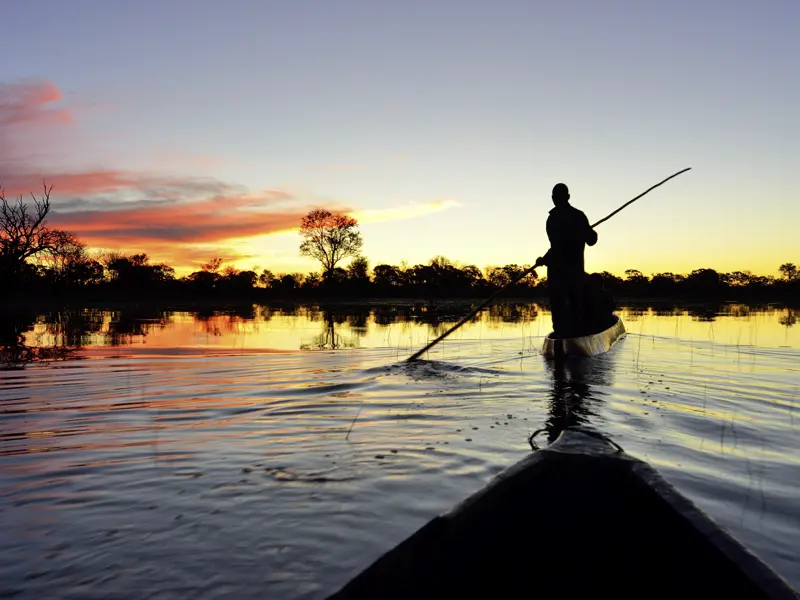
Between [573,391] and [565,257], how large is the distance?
15.0 feet

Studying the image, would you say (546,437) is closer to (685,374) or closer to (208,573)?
(208,573)

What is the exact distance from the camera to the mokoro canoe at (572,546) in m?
1.91

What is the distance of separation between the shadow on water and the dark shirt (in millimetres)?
1925

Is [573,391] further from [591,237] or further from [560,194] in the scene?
[560,194]

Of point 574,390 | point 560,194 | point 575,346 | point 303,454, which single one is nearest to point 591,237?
point 560,194

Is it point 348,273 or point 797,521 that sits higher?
point 348,273

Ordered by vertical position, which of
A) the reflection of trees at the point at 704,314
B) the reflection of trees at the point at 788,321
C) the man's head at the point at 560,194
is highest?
the man's head at the point at 560,194

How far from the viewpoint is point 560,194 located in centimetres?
1205

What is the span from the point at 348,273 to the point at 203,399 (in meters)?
60.8

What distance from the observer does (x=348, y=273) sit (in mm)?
Answer: 68438

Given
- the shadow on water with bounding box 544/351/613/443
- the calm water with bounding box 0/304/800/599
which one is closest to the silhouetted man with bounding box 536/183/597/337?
the shadow on water with bounding box 544/351/613/443

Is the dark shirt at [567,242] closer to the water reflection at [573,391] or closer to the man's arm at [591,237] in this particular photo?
the man's arm at [591,237]

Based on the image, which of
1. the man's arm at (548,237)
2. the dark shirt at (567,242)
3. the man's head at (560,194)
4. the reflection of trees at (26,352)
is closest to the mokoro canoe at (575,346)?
the dark shirt at (567,242)

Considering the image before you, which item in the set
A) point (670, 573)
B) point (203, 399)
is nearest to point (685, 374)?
point (203, 399)
